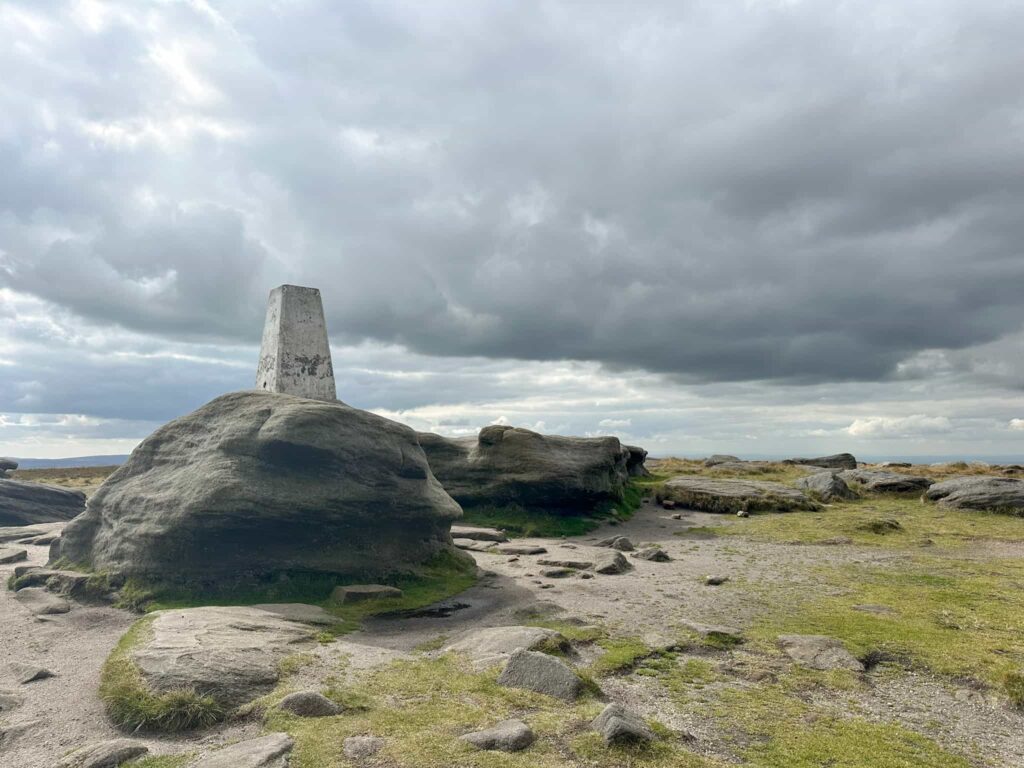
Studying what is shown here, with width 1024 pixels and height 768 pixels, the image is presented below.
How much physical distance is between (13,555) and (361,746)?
20.7 meters

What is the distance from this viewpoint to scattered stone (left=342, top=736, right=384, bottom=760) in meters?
9.14

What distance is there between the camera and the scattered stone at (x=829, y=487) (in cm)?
4041

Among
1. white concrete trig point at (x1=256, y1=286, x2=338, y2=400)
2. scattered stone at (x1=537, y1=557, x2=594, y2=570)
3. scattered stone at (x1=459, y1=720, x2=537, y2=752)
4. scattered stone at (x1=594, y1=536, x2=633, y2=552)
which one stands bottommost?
scattered stone at (x1=594, y1=536, x2=633, y2=552)

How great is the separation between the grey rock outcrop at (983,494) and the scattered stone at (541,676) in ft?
108

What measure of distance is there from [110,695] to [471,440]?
2647cm

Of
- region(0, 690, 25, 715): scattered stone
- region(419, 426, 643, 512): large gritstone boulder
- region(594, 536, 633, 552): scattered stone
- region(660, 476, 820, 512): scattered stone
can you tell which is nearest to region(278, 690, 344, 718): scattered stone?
region(0, 690, 25, 715): scattered stone

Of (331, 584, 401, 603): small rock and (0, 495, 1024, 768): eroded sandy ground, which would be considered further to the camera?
(331, 584, 401, 603): small rock

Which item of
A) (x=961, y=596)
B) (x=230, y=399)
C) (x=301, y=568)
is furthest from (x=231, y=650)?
(x=961, y=596)

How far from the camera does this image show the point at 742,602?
18.1m

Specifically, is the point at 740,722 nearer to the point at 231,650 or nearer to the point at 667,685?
the point at 667,685

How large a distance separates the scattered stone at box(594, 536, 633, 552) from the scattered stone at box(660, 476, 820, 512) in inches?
455

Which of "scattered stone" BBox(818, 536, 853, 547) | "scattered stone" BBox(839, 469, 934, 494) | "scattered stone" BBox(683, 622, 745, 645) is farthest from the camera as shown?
"scattered stone" BBox(839, 469, 934, 494)

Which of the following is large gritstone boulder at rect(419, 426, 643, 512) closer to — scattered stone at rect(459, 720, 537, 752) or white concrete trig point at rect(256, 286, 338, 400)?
white concrete trig point at rect(256, 286, 338, 400)

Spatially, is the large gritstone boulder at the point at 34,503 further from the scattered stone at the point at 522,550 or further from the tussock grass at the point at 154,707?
the tussock grass at the point at 154,707
